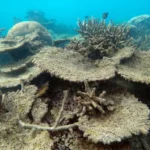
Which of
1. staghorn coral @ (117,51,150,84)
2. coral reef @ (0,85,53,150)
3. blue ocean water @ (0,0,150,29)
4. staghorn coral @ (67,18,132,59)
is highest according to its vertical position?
blue ocean water @ (0,0,150,29)

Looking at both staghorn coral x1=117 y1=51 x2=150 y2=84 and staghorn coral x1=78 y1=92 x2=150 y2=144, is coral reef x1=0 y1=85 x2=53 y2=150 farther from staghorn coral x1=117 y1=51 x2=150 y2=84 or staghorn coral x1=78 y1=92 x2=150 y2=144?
staghorn coral x1=117 y1=51 x2=150 y2=84

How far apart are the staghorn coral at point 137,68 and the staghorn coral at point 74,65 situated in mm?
127

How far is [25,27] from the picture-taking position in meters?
12.3

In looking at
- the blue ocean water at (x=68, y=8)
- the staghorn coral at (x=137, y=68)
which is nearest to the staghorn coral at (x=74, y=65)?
the staghorn coral at (x=137, y=68)

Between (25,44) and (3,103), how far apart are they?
11.9 ft

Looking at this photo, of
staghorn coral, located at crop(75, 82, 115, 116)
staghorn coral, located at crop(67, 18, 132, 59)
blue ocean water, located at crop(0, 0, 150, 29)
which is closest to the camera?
staghorn coral, located at crop(75, 82, 115, 116)

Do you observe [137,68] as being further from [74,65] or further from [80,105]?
[80,105]

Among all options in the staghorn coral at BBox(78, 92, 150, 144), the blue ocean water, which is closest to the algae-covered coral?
the staghorn coral at BBox(78, 92, 150, 144)

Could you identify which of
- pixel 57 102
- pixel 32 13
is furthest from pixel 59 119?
pixel 32 13

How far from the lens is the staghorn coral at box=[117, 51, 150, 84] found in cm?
334

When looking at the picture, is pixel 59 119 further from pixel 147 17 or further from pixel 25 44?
pixel 147 17

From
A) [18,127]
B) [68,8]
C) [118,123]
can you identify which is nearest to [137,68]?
[118,123]

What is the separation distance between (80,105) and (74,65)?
1.01 m

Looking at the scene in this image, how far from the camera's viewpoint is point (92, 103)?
112 inches
